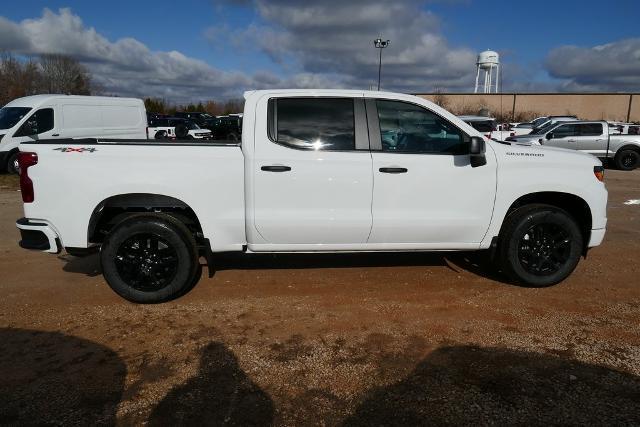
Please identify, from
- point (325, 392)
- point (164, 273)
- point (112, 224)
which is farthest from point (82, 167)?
point (325, 392)

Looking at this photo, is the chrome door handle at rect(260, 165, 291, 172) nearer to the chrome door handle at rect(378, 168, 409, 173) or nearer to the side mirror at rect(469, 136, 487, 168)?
the chrome door handle at rect(378, 168, 409, 173)

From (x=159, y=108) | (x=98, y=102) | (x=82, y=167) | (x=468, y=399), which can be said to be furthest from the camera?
(x=159, y=108)

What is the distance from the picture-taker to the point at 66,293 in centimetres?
461

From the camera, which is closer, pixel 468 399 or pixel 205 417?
pixel 205 417

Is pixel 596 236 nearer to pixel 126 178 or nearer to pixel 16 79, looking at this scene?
pixel 126 178

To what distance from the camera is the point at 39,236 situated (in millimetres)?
4113

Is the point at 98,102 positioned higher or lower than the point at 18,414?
higher

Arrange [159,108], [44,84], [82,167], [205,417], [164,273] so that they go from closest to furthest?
[205,417] < [82,167] < [164,273] < [44,84] < [159,108]

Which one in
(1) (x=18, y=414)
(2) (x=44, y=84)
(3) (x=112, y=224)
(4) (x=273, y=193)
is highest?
(2) (x=44, y=84)

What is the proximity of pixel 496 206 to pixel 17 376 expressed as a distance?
4096 mm

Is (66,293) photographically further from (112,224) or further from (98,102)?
(98,102)

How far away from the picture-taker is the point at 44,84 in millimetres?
62781

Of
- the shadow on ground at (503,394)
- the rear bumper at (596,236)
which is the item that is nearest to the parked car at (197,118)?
the rear bumper at (596,236)

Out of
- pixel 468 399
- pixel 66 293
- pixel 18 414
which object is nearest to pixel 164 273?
pixel 66 293
